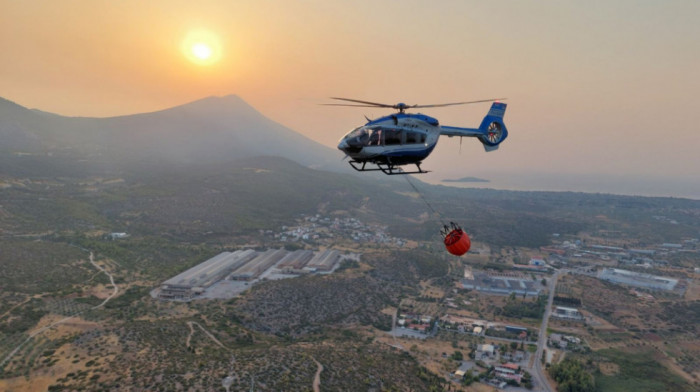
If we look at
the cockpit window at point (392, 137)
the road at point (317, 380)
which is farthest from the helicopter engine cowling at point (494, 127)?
the road at point (317, 380)

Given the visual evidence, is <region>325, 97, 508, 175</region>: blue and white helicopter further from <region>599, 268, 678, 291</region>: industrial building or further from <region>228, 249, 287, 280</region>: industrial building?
<region>599, 268, 678, 291</region>: industrial building

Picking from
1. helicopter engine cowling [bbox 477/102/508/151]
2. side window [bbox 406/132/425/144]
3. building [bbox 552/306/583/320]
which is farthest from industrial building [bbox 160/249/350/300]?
helicopter engine cowling [bbox 477/102/508/151]

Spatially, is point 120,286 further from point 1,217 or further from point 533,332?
point 533,332

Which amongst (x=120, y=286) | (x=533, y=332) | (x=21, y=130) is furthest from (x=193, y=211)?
(x=21, y=130)

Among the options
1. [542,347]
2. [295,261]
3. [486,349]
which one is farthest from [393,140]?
[295,261]

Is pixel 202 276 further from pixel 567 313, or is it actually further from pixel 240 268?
pixel 567 313

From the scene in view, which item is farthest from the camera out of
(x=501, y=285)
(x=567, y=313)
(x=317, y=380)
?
(x=501, y=285)

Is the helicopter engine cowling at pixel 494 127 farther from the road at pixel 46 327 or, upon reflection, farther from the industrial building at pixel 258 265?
the industrial building at pixel 258 265
